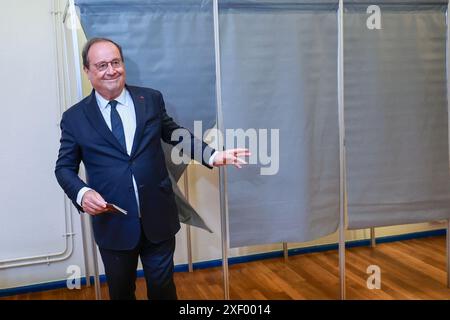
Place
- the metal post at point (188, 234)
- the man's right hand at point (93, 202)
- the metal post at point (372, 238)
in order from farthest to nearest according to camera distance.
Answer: the metal post at point (372, 238), the metal post at point (188, 234), the man's right hand at point (93, 202)

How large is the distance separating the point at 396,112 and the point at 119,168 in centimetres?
159

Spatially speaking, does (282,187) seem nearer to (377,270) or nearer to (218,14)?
(218,14)

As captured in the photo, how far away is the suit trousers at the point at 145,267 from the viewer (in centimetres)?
192

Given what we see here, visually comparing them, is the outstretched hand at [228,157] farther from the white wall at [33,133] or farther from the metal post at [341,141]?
the white wall at [33,133]

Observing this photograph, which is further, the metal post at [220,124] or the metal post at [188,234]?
the metal post at [188,234]

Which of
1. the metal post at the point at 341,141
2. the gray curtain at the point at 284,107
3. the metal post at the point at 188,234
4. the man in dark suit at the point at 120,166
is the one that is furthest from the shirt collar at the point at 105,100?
A: the metal post at the point at 188,234

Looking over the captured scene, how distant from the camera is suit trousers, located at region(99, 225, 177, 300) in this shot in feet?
6.31

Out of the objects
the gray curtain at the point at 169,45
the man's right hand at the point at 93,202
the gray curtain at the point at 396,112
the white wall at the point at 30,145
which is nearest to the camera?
the man's right hand at the point at 93,202

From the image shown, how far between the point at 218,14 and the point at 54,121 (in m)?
1.28

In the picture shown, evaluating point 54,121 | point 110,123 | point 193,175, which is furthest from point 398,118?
point 54,121

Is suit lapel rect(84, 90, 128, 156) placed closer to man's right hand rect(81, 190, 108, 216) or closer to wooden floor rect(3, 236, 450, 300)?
man's right hand rect(81, 190, 108, 216)

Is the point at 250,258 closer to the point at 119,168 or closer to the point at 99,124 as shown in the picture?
the point at 119,168

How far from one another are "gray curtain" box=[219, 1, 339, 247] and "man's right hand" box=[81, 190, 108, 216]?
0.81 meters

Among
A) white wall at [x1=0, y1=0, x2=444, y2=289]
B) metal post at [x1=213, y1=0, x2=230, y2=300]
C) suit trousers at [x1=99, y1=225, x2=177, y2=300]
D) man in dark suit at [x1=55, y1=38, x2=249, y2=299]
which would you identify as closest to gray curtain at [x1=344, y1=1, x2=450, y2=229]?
metal post at [x1=213, y1=0, x2=230, y2=300]
